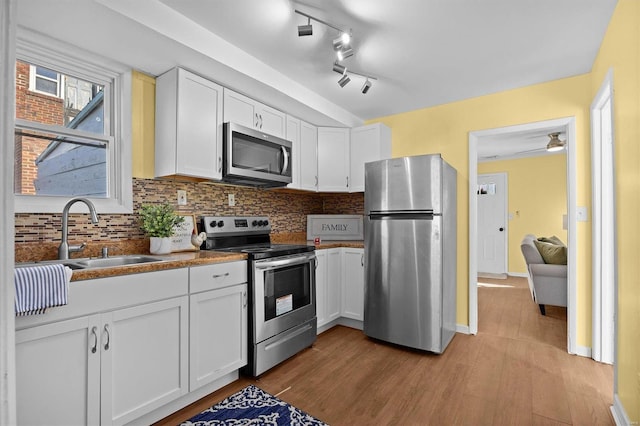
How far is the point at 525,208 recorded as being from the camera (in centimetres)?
626

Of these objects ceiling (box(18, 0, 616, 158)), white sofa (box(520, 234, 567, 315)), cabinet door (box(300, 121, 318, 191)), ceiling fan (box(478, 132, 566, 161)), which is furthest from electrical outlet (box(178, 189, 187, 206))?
ceiling fan (box(478, 132, 566, 161))

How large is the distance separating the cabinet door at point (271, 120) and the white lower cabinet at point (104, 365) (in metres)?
1.68

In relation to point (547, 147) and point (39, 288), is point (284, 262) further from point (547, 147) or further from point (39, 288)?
point (547, 147)

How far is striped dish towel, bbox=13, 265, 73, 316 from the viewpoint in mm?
1220

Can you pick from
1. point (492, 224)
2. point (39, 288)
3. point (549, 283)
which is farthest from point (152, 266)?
point (492, 224)

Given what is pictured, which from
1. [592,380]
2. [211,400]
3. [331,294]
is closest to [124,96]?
[211,400]

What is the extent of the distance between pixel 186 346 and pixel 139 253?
776mm

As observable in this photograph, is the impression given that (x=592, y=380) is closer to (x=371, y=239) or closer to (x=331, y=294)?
(x=371, y=239)

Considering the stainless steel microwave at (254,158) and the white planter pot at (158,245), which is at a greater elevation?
the stainless steel microwave at (254,158)

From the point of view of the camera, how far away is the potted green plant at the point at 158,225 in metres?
2.23

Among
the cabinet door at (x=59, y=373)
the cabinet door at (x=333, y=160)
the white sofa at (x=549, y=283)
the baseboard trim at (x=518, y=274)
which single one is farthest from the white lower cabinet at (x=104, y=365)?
the baseboard trim at (x=518, y=274)

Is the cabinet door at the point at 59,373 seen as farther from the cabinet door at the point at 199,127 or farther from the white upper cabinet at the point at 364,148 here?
the white upper cabinet at the point at 364,148

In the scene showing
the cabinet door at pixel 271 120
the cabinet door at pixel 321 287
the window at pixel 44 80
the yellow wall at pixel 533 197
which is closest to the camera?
the window at pixel 44 80

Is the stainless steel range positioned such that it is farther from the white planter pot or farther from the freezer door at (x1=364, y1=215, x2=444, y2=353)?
the freezer door at (x1=364, y1=215, x2=444, y2=353)
